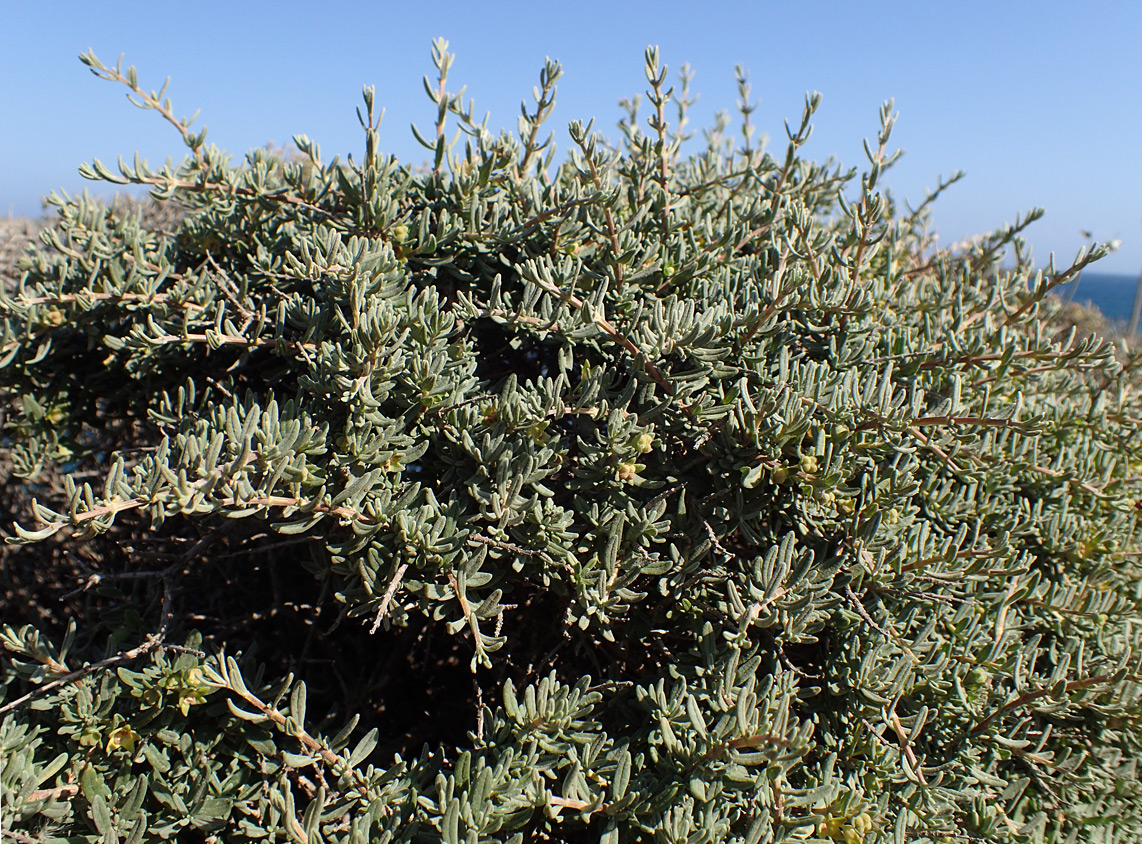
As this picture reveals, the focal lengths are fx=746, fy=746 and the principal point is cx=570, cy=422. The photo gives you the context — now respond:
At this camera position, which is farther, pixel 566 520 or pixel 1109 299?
pixel 1109 299

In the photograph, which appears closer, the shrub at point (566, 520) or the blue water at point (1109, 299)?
the shrub at point (566, 520)

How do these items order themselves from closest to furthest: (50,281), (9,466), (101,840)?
(101,840)
(50,281)
(9,466)

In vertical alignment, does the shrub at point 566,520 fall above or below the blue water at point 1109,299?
below

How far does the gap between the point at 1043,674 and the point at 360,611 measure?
178 cm

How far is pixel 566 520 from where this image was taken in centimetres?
A: 155

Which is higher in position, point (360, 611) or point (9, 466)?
point (9, 466)

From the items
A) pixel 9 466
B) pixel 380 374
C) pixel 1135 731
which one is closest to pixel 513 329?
pixel 380 374

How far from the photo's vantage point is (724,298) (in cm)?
188

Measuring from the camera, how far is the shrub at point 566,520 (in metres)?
1.48

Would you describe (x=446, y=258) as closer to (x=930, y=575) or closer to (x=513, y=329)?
(x=513, y=329)

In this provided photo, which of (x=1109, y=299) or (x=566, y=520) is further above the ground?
(x=1109, y=299)

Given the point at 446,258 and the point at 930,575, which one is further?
the point at 446,258

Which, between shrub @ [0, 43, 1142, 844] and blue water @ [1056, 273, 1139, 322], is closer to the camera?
shrub @ [0, 43, 1142, 844]

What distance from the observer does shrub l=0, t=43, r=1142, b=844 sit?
4.86ft
